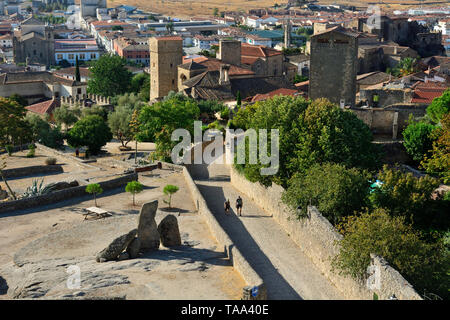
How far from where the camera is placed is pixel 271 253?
18766 millimetres

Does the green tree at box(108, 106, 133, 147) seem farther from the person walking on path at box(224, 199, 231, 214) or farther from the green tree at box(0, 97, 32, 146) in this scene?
the person walking on path at box(224, 199, 231, 214)

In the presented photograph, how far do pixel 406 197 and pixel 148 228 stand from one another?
310 inches

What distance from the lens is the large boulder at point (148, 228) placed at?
16234 mm

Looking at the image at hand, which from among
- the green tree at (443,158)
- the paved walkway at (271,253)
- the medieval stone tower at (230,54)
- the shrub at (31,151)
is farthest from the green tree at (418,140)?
the medieval stone tower at (230,54)

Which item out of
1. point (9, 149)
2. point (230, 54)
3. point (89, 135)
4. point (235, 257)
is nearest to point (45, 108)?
point (230, 54)

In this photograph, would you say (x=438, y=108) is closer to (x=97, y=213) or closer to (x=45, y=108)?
(x=97, y=213)

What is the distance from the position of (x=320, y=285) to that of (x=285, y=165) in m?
6.59

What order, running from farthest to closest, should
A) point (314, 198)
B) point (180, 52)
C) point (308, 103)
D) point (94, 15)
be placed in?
point (94, 15), point (180, 52), point (308, 103), point (314, 198)

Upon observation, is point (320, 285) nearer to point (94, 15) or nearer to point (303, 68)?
point (303, 68)

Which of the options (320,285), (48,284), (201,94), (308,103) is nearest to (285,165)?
(308,103)

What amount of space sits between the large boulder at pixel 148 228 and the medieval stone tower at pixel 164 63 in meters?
35.4

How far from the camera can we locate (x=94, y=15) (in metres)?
153

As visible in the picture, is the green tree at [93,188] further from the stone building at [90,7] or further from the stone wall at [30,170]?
the stone building at [90,7]

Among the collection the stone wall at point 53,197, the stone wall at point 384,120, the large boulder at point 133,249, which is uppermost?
the stone wall at point 384,120
